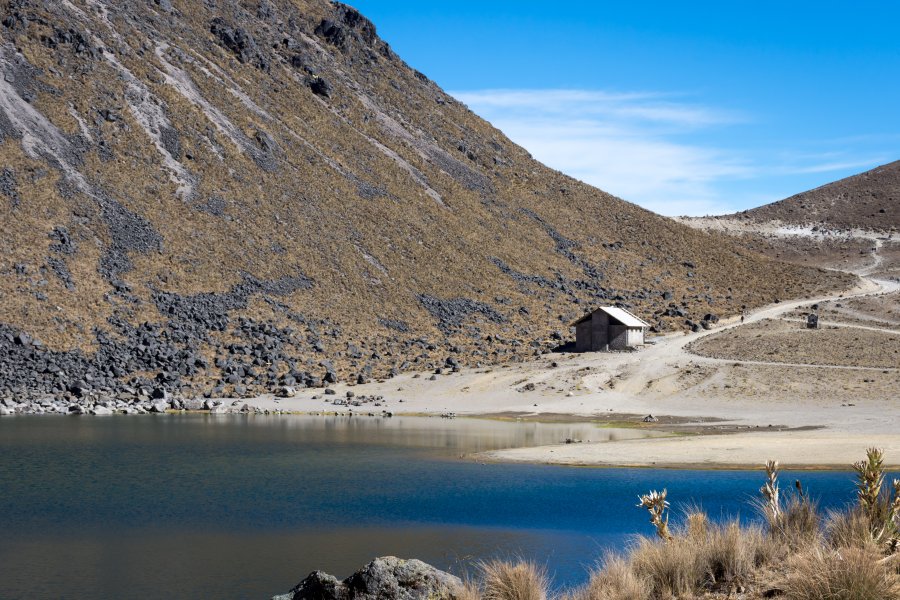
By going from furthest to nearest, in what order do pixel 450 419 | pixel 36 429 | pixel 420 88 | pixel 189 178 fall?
1. pixel 420 88
2. pixel 189 178
3. pixel 450 419
4. pixel 36 429

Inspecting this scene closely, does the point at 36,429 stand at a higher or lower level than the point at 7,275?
lower

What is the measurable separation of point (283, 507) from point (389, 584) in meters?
18.5

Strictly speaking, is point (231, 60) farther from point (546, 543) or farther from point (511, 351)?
point (546, 543)

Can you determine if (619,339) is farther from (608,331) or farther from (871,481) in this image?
(871,481)

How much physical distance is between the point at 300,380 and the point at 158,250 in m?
22.6

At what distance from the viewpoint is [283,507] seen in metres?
34.1

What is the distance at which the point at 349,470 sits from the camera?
42938mm

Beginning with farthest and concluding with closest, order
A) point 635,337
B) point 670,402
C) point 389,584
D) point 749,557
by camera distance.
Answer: point 635,337 < point 670,402 < point 389,584 < point 749,557

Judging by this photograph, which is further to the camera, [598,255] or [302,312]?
[598,255]

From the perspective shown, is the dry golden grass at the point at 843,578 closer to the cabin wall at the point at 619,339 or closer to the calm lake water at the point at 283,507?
the calm lake water at the point at 283,507

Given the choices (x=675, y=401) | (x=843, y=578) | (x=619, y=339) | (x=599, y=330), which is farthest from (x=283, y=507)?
(x=599, y=330)

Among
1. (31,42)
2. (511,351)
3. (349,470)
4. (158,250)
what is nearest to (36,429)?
(349,470)

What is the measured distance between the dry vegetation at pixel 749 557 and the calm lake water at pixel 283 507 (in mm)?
7729

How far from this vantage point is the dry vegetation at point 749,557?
44.3 ft
